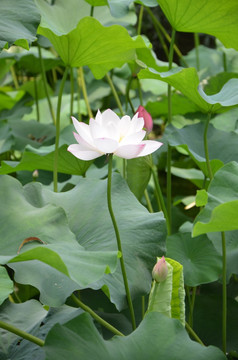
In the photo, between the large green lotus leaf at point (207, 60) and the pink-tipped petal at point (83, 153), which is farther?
the large green lotus leaf at point (207, 60)

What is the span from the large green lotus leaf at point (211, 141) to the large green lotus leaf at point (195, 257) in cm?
21

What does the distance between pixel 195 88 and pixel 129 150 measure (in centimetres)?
31

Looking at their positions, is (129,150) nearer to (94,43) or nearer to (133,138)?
(133,138)

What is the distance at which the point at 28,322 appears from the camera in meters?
1.03

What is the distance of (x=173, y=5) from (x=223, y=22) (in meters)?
0.13

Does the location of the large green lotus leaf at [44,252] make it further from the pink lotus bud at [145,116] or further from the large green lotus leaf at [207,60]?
the large green lotus leaf at [207,60]

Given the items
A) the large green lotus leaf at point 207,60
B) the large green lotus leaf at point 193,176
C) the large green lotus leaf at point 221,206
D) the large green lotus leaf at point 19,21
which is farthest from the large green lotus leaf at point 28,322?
the large green lotus leaf at point 207,60

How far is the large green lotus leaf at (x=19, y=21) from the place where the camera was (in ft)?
3.43

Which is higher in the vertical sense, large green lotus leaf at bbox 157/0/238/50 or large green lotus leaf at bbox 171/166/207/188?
large green lotus leaf at bbox 157/0/238/50

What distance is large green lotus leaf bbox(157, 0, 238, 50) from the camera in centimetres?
121

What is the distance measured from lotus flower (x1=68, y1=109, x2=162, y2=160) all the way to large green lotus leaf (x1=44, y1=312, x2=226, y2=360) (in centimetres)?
25

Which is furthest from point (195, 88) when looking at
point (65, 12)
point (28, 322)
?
point (65, 12)

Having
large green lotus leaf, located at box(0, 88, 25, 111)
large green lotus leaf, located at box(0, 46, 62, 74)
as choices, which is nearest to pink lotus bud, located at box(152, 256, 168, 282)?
large green lotus leaf, located at box(0, 46, 62, 74)

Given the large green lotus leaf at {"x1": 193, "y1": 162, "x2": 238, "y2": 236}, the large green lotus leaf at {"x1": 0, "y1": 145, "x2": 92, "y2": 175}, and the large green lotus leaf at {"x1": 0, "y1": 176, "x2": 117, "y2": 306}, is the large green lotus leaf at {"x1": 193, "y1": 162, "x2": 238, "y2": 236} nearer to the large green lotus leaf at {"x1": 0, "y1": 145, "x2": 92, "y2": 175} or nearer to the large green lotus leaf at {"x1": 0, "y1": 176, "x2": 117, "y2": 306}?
the large green lotus leaf at {"x1": 0, "y1": 176, "x2": 117, "y2": 306}
